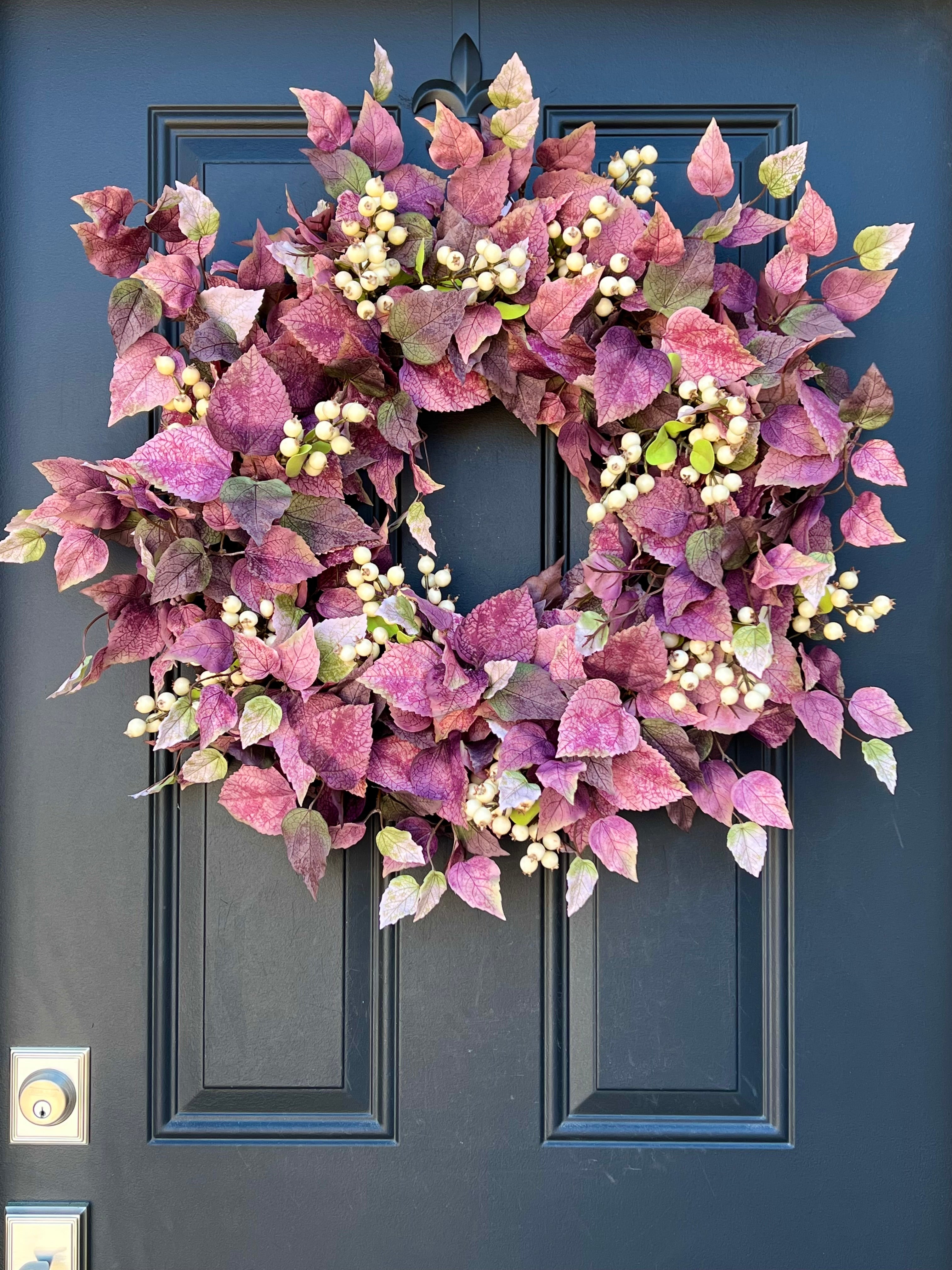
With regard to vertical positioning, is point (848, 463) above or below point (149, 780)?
above

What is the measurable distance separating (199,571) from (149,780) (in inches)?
9.4

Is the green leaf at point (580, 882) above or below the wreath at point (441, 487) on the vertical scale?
below

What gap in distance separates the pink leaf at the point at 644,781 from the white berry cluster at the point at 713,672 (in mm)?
48

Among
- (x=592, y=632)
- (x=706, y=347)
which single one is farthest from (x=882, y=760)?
(x=706, y=347)

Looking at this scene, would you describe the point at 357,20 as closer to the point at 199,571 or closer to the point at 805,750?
the point at 199,571

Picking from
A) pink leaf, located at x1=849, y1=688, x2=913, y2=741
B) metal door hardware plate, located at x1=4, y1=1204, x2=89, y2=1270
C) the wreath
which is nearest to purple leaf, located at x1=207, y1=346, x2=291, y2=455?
the wreath

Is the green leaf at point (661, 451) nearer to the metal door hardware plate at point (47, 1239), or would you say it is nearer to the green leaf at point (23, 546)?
the green leaf at point (23, 546)

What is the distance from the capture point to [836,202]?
85 cm

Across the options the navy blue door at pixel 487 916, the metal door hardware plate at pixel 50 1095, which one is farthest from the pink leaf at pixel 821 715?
the metal door hardware plate at pixel 50 1095

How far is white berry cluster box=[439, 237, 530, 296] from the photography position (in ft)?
2.30

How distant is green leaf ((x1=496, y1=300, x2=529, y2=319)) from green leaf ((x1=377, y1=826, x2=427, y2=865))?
44 cm

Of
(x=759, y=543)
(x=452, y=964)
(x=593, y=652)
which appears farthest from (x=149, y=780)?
(x=759, y=543)

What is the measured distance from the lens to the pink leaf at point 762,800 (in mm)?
736

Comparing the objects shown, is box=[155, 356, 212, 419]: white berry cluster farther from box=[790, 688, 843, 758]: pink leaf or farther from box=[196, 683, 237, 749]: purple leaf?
box=[790, 688, 843, 758]: pink leaf
